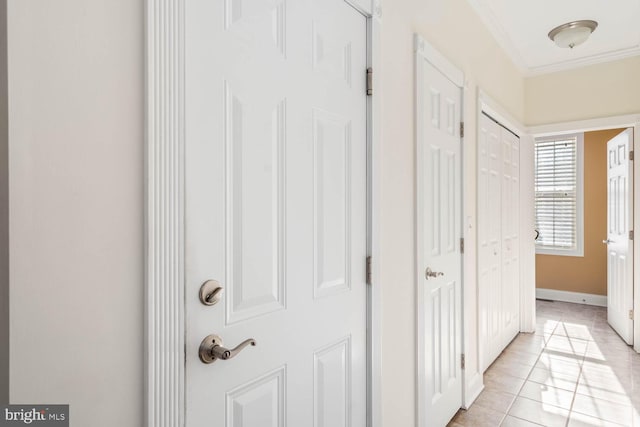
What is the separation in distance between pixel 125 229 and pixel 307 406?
2.73 feet

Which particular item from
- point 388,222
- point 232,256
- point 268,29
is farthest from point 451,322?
point 268,29

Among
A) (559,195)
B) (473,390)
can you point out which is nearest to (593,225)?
(559,195)

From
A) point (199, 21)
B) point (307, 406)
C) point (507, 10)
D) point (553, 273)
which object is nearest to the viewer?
point (199, 21)

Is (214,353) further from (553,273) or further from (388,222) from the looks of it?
(553,273)

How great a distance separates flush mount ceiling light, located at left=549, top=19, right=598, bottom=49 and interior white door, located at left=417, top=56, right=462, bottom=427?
1.38 meters

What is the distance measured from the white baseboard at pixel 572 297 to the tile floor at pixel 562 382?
100 centimetres

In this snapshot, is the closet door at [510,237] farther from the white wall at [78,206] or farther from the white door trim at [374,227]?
the white wall at [78,206]

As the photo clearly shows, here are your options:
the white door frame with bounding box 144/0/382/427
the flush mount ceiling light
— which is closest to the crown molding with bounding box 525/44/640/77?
the flush mount ceiling light

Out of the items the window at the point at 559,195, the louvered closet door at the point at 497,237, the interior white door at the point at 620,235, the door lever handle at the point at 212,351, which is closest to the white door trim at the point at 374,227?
the door lever handle at the point at 212,351

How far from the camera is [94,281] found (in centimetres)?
68

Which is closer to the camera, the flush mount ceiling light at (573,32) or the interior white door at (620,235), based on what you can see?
the flush mount ceiling light at (573,32)

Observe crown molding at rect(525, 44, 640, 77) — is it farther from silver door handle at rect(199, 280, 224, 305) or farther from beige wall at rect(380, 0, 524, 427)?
silver door handle at rect(199, 280, 224, 305)

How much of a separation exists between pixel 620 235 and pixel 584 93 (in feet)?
4.74

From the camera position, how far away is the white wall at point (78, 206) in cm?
59
